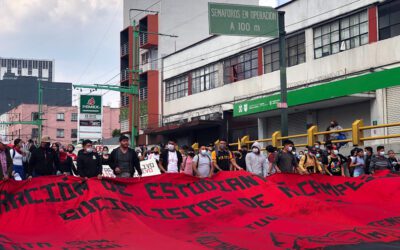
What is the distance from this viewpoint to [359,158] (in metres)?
18.0

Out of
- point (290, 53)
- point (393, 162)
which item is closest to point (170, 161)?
point (393, 162)

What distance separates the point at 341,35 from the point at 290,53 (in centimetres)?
453

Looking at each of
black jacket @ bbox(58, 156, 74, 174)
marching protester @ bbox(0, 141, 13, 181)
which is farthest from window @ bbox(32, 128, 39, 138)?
marching protester @ bbox(0, 141, 13, 181)

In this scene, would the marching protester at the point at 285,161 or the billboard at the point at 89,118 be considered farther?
the billboard at the point at 89,118

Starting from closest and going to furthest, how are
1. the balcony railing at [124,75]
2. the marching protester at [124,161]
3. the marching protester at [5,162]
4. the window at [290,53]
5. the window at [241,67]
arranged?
the marching protester at [124,161] < the marching protester at [5,162] < the window at [290,53] < the window at [241,67] < the balcony railing at [124,75]

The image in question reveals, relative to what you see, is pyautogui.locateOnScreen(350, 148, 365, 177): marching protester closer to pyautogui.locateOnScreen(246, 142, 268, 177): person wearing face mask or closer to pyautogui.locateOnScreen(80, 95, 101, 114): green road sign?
pyautogui.locateOnScreen(246, 142, 268, 177): person wearing face mask

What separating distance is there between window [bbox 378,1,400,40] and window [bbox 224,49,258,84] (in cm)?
1116

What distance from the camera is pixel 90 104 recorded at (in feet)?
137

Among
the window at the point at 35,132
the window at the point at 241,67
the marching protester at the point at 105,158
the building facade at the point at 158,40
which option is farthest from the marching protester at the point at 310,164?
the window at the point at 35,132

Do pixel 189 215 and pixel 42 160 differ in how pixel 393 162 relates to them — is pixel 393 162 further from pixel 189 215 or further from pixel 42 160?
pixel 42 160

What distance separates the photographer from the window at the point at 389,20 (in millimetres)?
26531

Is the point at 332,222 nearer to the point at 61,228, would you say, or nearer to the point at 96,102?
the point at 61,228

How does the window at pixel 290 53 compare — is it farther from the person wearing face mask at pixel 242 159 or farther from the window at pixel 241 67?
the person wearing face mask at pixel 242 159

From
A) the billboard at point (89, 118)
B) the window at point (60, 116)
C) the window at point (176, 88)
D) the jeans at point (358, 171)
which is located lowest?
the jeans at point (358, 171)
